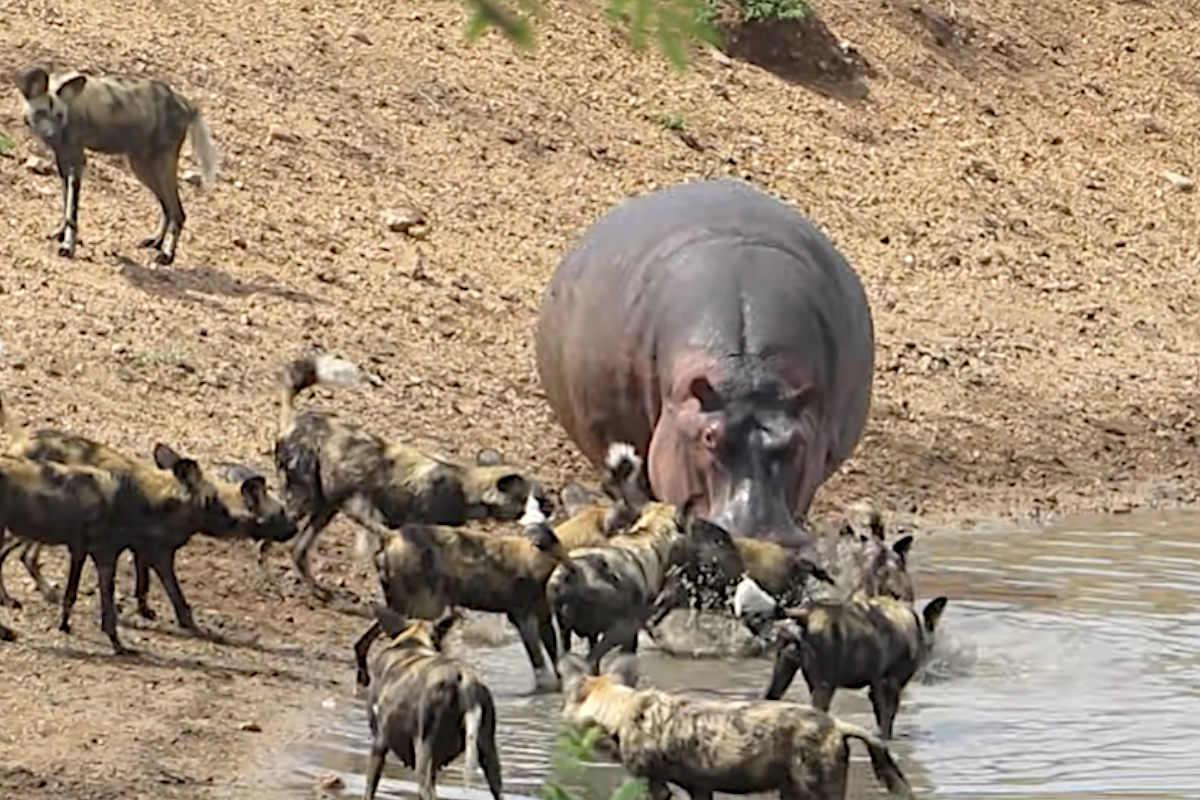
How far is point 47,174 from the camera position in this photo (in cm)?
1770

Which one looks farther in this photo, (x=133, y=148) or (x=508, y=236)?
(x=508, y=236)

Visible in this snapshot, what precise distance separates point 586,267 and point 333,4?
7.79 meters

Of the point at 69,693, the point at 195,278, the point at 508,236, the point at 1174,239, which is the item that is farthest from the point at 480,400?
the point at 1174,239

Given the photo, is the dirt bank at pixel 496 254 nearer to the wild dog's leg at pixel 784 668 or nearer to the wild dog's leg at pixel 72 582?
the wild dog's leg at pixel 72 582

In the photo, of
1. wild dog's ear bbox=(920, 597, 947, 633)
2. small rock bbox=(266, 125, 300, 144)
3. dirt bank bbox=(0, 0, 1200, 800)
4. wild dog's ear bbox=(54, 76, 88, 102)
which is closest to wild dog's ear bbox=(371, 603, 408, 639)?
dirt bank bbox=(0, 0, 1200, 800)

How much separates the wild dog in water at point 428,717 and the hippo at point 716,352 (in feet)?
11.1

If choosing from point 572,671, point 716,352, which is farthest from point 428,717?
point 716,352

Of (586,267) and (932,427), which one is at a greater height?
(586,267)

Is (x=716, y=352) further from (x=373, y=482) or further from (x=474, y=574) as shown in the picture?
(x=474, y=574)

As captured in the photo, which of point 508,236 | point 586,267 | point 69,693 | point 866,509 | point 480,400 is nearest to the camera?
point 69,693

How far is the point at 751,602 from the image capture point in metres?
10.5

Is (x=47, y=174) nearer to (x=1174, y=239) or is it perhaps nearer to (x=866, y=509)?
(x=866, y=509)

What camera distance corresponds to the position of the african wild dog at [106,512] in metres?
10.8

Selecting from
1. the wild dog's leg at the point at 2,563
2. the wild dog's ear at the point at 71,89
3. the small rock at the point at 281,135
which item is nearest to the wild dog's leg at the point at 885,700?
the wild dog's leg at the point at 2,563
